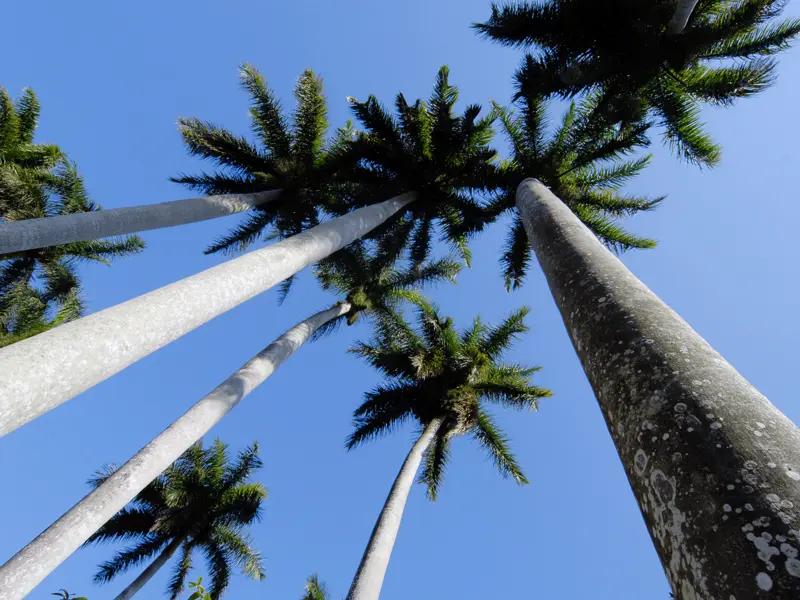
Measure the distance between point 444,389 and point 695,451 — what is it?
15201 mm

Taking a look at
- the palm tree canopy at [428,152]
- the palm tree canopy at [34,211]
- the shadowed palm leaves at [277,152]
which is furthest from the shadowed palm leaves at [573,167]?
the palm tree canopy at [34,211]

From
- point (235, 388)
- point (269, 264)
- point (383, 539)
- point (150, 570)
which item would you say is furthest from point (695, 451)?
point (150, 570)

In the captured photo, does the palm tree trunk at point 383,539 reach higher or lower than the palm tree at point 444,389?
lower

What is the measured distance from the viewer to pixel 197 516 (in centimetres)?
1938

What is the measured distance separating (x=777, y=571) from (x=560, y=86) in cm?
→ 1208

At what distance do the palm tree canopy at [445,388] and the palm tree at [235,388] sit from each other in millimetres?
2321

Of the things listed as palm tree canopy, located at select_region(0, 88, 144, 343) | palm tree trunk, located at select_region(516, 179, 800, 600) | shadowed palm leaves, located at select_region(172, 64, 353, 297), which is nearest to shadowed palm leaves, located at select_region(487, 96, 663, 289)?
shadowed palm leaves, located at select_region(172, 64, 353, 297)

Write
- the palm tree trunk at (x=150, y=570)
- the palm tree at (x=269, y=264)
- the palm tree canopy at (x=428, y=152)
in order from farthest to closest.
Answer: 1. the palm tree trunk at (x=150, y=570)
2. the palm tree canopy at (x=428, y=152)
3. the palm tree at (x=269, y=264)

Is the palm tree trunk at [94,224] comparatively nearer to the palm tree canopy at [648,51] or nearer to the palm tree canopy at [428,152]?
the palm tree canopy at [428,152]

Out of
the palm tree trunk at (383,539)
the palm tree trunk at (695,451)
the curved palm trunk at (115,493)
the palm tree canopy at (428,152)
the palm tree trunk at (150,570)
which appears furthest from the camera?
the palm tree trunk at (150,570)

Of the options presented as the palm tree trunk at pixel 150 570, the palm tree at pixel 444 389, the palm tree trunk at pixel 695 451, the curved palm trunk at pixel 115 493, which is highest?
the palm tree at pixel 444 389

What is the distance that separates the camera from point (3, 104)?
1875cm

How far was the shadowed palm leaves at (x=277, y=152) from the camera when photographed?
14609mm

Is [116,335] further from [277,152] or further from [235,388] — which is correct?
[277,152]
